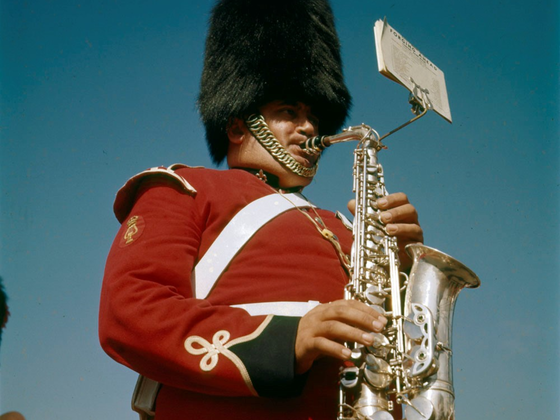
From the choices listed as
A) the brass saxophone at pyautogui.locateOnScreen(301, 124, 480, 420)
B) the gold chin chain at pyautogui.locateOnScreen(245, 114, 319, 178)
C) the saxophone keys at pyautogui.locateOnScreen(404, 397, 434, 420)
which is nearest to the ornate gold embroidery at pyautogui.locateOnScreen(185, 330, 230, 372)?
the brass saxophone at pyautogui.locateOnScreen(301, 124, 480, 420)

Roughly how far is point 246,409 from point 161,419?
41 cm

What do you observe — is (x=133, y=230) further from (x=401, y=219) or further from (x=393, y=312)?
(x=401, y=219)

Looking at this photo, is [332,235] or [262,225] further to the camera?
[332,235]

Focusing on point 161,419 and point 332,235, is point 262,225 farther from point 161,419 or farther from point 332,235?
point 161,419

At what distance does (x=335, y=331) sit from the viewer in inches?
97.3

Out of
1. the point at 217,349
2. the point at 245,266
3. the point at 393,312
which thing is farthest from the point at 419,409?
the point at 245,266

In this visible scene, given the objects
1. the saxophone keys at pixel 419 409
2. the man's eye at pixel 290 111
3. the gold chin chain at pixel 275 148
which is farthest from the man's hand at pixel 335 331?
the man's eye at pixel 290 111

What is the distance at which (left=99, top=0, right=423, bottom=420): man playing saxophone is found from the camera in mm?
2523

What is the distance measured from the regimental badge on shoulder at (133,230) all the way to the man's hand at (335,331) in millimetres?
836

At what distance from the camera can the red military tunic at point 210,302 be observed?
8.28 feet

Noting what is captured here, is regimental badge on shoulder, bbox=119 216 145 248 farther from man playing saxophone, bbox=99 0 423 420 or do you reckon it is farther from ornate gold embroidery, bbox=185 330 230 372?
ornate gold embroidery, bbox=185 330 230 372

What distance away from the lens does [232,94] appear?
423 centimetres

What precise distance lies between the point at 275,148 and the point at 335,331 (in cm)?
153

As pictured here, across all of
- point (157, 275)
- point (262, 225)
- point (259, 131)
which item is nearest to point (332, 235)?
point (262, 225)
